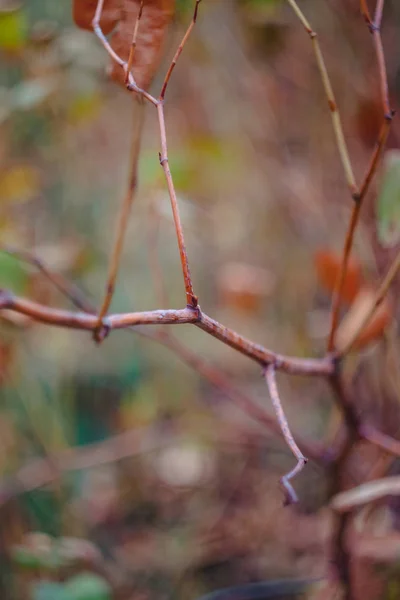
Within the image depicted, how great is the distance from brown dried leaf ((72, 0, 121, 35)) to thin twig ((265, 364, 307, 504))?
0.78 feet

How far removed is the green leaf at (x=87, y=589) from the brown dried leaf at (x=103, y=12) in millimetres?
481

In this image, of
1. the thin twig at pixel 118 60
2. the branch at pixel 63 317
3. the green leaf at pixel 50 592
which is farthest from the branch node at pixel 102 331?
the green leaf at pixel 50 592

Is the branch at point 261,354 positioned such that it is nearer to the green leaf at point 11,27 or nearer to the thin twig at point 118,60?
the thin twig at point 118,60

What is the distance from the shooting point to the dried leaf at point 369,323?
49cm

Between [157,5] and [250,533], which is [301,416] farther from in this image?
[157,5]

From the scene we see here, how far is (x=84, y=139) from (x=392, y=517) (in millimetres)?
1028

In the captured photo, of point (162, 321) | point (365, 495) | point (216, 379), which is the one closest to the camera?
point (162, 321)

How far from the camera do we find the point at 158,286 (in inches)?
20.8

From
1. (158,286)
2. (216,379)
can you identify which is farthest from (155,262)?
(216,379)

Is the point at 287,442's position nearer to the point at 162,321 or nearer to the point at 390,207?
the point at 162,321

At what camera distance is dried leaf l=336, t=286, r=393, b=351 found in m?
0.49

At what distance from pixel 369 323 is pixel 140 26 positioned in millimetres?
307

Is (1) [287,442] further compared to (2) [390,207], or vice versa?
(2) [390,207]

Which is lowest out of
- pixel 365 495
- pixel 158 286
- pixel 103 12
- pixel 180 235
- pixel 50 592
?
pixel 50 592
